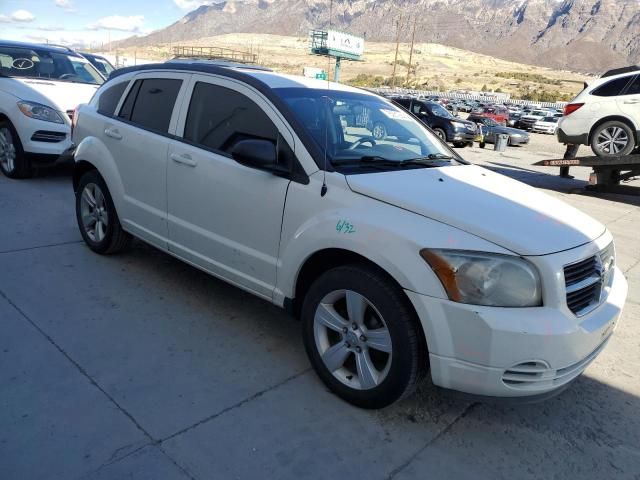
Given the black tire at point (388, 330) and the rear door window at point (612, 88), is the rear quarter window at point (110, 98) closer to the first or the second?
the black tire at point (388, 330)

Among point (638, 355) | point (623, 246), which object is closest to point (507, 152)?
point (623, 246)

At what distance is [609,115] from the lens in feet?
33.6

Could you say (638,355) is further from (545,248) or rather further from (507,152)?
(507,152)

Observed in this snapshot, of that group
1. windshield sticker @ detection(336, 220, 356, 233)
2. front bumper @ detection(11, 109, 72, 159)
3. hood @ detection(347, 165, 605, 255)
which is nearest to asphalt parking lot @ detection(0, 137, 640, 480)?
hood @ detection(347, 165, 605, 255)

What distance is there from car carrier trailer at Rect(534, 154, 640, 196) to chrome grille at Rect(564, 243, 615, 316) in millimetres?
7549

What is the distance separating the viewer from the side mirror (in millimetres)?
3098

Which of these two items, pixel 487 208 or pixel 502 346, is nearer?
pixel 502 346

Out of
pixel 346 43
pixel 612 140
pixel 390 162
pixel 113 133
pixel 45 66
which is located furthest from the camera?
pixel 346 43

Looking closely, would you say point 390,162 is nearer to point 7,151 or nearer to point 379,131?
point 379,131

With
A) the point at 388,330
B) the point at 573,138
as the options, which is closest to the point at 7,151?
the point at 388,330

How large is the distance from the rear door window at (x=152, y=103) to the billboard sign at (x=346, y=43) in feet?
181

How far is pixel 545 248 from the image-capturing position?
2570 millimetres

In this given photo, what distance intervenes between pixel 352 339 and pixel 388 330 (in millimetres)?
278

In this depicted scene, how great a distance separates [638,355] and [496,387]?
77.7 inches
